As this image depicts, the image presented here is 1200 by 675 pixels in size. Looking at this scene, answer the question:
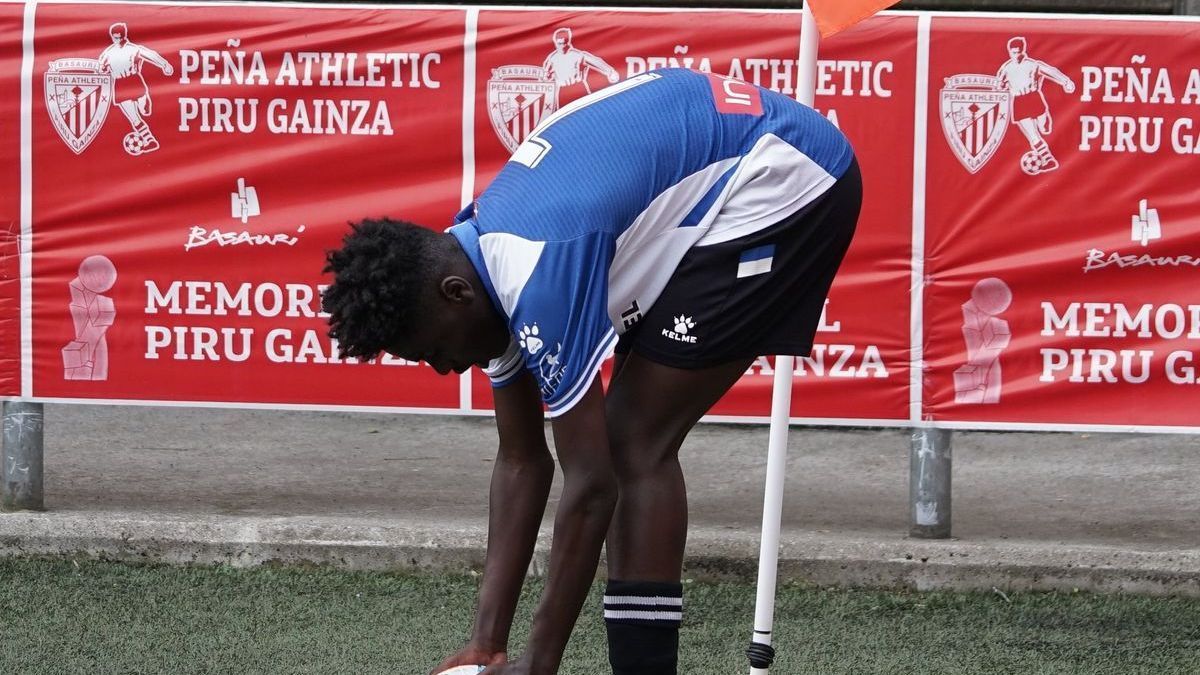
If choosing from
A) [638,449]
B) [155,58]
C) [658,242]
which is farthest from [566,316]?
[155,58]

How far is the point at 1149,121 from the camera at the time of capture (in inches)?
200

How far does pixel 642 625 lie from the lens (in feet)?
10.6

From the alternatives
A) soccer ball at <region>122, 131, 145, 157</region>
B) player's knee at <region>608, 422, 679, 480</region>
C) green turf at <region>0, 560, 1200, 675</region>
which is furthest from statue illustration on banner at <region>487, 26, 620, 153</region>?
player's knee at <region>608, 422, 679, 480</region>

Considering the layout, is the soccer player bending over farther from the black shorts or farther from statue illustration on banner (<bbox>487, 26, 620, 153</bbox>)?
statue illustration on banner (<bbox>487, 26, 620, 153</bbox>)

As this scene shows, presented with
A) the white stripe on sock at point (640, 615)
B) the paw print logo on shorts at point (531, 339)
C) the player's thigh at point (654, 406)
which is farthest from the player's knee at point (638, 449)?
the paw print logo on shorts at point (531, 339)

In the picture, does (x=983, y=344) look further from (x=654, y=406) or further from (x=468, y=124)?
(x=654, y=406)

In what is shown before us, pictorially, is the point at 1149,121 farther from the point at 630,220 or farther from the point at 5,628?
the point at 5,628

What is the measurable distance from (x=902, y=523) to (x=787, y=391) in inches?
79.6

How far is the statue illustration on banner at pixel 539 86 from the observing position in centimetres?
521

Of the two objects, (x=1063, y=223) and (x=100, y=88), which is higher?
(x=100, y=88)

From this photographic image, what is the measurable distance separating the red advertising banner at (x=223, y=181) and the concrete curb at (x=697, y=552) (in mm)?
459

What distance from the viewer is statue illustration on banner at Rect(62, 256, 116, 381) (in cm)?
536

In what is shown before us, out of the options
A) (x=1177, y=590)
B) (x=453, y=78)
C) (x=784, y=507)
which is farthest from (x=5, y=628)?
(x=1177, y=590)

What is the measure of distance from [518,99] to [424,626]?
1.74m
